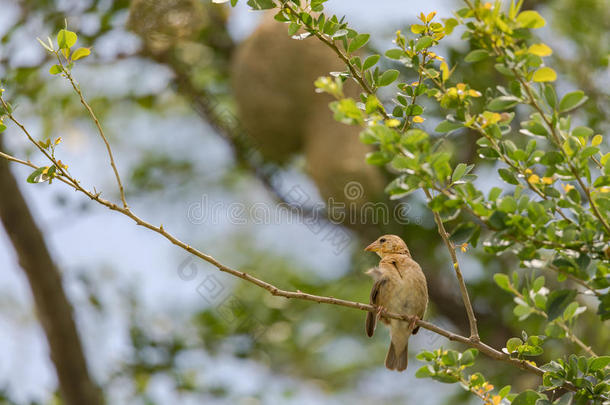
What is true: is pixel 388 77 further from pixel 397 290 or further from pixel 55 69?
pixel 397 290

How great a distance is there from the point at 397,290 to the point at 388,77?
1410 mm

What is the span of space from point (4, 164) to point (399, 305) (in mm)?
2386

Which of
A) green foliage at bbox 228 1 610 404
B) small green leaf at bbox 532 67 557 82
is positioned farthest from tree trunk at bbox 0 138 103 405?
small green leaf at bbox 532 67 557 82

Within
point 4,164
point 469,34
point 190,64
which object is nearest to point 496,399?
point 469,34

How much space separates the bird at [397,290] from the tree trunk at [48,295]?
183cm

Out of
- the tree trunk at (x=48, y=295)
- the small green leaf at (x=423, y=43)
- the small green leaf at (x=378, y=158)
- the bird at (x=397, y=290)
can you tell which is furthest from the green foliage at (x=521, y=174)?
the tree trunk at (x=48, y=295)

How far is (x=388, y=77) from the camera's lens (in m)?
2.07

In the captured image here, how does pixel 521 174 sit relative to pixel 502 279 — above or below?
above

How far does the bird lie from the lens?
129 inches

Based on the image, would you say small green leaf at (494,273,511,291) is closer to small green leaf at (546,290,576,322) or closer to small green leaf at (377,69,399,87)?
small green leaf at (546,290,576,322)

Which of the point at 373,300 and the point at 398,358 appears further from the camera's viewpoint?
the point at 398,358

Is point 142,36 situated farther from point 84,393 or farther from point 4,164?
point 84,393

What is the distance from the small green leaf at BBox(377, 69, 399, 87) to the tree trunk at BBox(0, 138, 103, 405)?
2.77m

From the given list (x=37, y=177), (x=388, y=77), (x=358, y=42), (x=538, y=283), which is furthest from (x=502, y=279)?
(x=37, y=177)
